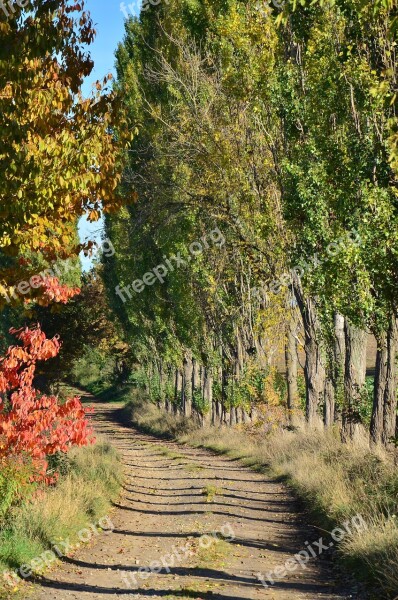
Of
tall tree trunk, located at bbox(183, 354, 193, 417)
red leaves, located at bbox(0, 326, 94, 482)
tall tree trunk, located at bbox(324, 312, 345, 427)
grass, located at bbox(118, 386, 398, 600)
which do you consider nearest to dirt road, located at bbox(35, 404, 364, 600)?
grass, located at bbox(118, 386, 398, 600)

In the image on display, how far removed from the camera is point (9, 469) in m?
11.3

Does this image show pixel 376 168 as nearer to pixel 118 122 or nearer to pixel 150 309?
pixel 118 122

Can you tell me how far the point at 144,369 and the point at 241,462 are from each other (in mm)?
29658

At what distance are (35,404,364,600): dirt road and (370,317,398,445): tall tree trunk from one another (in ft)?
7.64

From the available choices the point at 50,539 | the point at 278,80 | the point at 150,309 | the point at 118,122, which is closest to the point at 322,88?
the point at 278,80

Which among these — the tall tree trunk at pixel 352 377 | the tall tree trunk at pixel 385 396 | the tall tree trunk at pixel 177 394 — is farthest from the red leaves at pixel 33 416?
the tall tree trunk at pixel 177 394

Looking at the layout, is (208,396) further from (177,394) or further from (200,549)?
(200,549)

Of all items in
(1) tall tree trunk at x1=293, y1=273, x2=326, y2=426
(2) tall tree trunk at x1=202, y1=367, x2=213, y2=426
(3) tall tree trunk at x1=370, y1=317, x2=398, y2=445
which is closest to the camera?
(3) tall tree trunk at x1=370, y1=317, x2=398, y2=445

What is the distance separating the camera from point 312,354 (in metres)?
21.0

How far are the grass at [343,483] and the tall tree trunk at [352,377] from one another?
547mm

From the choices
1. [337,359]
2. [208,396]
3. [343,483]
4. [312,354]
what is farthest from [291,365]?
[343,483]

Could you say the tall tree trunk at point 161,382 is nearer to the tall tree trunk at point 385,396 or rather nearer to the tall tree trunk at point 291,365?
the tall tree trunk at point 291,365

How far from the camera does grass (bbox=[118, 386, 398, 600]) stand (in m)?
8.82

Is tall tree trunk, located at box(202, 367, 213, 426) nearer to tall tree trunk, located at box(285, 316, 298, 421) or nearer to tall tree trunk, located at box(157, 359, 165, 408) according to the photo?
tall tree trunk, located at box(285, 316, 298, 421)
